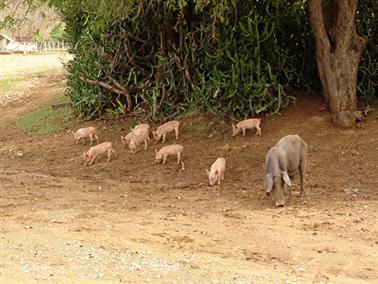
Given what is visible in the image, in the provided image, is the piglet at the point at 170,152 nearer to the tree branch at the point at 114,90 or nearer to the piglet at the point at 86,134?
the piglet at the point at 86,134

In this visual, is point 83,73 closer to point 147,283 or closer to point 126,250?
point 126,250

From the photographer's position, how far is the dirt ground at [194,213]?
6.38 m

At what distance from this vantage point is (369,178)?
33.2ft

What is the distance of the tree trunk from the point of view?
11945 mm

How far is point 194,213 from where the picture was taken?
889 centimetres

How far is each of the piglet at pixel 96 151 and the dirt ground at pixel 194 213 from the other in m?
0.19

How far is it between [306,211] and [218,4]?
4.23 metres

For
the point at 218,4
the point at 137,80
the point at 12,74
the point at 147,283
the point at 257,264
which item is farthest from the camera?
the point at 12,74

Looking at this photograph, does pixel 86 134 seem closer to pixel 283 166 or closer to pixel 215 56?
pixel 215 56

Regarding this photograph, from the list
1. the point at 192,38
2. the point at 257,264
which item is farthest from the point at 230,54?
the point at 257,264

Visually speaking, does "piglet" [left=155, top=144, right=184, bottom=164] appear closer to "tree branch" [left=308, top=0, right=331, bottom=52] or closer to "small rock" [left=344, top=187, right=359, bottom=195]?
"small rock" [left=344, top=187, right=359, bottom=195]

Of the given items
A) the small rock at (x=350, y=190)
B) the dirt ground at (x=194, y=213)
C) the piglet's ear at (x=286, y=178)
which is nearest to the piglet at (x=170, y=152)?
the dirt ground at (x=194, y=213)

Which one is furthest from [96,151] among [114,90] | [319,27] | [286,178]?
[319,27]

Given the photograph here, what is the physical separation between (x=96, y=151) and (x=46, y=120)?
531 cm
